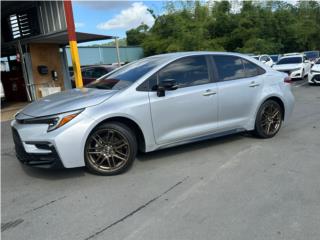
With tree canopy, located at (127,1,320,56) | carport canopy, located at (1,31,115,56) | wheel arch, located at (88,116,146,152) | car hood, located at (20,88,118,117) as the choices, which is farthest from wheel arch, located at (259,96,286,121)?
tree canopy, located at (127,1,320,56)

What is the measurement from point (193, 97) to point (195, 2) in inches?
1774

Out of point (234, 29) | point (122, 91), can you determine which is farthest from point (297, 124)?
point (234, 29)

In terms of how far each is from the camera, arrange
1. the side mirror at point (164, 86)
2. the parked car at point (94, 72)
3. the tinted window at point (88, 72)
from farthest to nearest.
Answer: the tinted window at point (88, 72) < the parked car at point (94, 72) < the side mirror at point (164, 86)

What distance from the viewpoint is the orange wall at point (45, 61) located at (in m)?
14.0

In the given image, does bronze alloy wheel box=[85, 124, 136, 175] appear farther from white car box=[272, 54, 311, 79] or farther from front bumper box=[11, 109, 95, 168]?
white car box=[272, 54, 311, 79]

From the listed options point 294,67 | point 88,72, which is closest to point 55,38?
point 88,72

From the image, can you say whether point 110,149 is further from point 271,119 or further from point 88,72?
point 88,72

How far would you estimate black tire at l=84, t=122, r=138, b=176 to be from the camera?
427 cm

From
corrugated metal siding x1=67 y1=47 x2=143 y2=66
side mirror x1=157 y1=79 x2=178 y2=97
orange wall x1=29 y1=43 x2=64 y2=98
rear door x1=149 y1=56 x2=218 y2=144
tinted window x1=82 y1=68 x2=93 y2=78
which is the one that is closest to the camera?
side mirror x1=157 y1=79 x2=178 y2=97

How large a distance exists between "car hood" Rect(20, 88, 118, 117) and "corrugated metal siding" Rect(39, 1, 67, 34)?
8392 mm

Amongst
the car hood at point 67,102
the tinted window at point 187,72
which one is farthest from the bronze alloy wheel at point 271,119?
the car hood at point 67,102

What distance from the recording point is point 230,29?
1618 inches

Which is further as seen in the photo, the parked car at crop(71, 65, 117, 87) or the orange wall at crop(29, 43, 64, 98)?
the orange wall at crop(29, 43, 64, 98)

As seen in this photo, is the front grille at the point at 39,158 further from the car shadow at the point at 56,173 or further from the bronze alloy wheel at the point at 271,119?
the bronze alloy wheel at the point at 271,119
